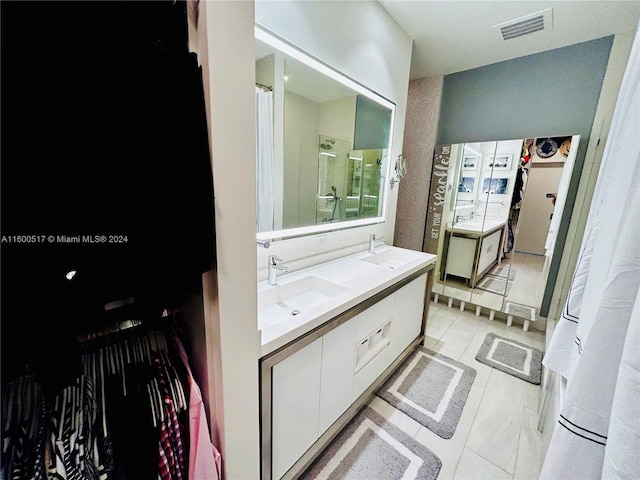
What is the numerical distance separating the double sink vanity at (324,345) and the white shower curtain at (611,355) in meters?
0.79

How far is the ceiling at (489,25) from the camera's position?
5.91 ft

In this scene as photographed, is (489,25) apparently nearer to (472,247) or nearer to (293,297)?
(472,247)

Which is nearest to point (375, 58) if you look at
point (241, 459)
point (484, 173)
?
point (484, 173)

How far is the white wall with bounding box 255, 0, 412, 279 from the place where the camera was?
139 cm

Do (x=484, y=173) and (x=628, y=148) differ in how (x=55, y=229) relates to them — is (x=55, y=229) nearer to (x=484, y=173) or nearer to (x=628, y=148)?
(x=628, y=148)

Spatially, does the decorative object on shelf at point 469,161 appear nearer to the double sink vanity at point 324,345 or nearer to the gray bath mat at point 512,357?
the double sink vanity at point 324,345

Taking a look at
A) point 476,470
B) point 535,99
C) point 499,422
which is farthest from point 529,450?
point 535,99

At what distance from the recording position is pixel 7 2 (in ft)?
1.30

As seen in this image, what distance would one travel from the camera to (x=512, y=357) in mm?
2209

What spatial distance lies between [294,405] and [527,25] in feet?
10.1

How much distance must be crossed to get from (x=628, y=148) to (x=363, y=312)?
1.12 m

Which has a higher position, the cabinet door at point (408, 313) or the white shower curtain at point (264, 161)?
the white shower curtain at point (264, 161)

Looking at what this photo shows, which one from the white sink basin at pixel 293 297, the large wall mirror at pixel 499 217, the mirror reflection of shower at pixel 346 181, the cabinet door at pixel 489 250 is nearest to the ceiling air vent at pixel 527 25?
the large wall mirror at pixel 499 217

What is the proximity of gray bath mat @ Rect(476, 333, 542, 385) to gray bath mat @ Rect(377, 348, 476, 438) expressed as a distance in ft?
0.93
